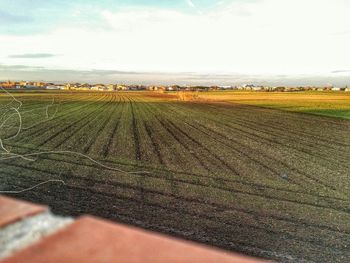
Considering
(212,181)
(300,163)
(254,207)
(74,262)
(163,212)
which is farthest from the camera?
(300,163)

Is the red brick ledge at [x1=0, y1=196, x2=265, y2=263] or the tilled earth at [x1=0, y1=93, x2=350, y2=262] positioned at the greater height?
the red brick ledge at [x1=0, y1=196, x2=265, y2=263]

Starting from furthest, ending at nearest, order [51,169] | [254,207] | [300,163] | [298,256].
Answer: [300,163] < [51,169] < [254,207] < [298,256]

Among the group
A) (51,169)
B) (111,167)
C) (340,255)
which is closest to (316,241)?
(340,255)

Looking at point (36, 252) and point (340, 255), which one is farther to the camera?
point (340, 255)

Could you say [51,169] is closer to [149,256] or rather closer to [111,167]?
[111,167]

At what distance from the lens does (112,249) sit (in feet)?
2.94

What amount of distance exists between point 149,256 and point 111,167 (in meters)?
13.6

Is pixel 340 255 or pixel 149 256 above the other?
pixel 149 256

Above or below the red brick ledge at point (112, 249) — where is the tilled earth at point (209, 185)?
below

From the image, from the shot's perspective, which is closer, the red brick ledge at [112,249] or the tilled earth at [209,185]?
the red brick ledge at [112,249]

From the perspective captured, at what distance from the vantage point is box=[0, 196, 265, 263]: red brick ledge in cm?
87

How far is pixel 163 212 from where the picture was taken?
970 cm

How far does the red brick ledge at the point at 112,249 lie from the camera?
0.87m

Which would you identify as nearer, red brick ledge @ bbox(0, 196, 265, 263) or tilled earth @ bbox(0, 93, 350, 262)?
red brick ledge @ bbox(0, 196, 265, 263)
